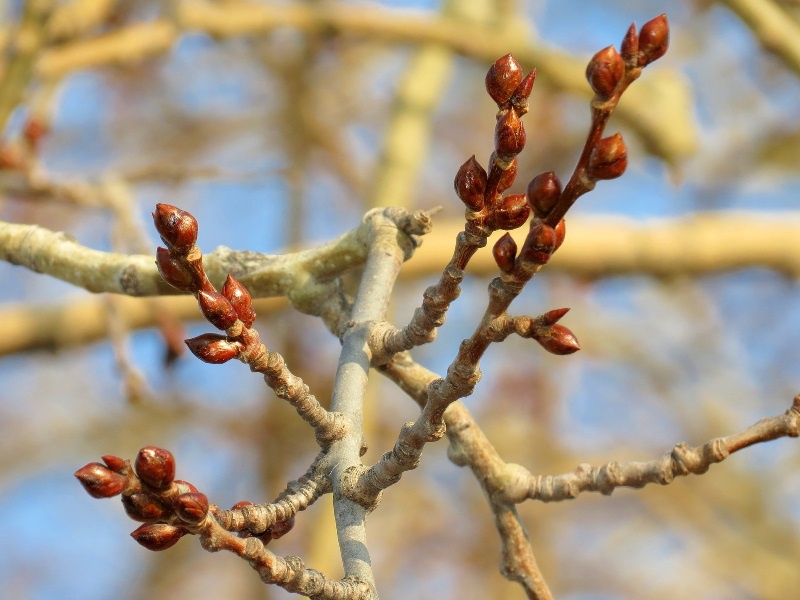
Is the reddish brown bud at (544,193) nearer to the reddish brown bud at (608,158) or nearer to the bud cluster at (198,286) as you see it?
the reddish brown bud at (608,158)

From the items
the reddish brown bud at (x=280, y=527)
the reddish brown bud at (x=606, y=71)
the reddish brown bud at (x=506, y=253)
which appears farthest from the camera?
the reddish brown bud at (x=280, y=527)

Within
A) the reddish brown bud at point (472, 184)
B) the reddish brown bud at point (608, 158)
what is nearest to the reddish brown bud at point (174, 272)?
the reddish brown bud at point (472, 184)

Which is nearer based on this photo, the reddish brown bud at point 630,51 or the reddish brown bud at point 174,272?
the reddish brown bud at point 630,51

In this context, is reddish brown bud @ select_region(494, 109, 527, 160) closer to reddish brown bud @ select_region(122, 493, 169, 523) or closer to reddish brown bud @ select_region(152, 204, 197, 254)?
reddish brown bud @ select_region(152, 204, 197, 254)

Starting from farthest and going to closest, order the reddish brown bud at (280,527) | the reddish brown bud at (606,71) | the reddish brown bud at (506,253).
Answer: the reddish brown bud at (280,527) < the reddish brown bud at (506,253) < the reddish brown bud at (606,71)

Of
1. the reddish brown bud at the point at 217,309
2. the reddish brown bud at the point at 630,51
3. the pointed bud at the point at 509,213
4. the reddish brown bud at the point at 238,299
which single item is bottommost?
the reddish brown bud at the point at 217,309

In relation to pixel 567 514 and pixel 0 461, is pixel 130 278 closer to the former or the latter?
pixel 567 514

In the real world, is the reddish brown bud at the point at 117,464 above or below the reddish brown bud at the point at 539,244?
below
